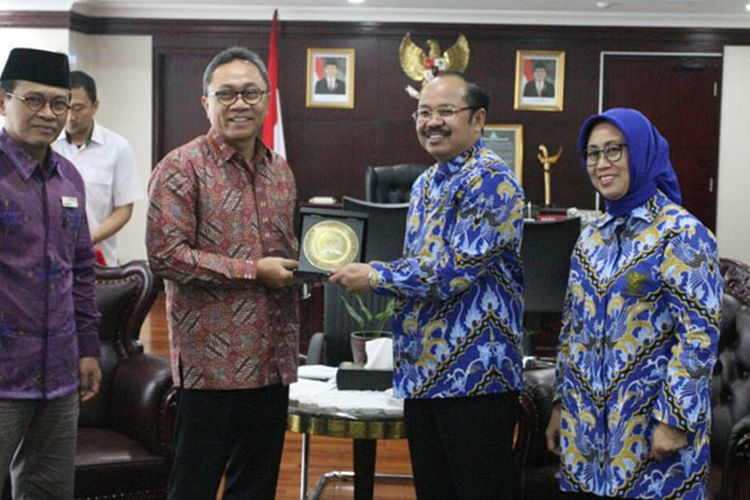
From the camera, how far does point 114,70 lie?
967 centimetres

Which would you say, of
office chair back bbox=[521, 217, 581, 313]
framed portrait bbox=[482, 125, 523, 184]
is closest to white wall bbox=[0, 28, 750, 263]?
framed portrait bbox=[482, 125, 523, 184]

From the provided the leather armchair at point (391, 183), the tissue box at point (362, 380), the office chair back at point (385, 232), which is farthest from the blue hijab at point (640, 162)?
the leather armchair at point (391, 183)

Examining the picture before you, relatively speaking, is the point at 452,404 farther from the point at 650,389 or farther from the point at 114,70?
the point at 114,70

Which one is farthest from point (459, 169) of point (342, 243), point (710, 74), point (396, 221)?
point (710, 74)

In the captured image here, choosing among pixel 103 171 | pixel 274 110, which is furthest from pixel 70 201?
pixel 274 110

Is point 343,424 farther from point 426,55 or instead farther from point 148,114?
point 148,114

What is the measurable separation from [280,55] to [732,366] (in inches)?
285

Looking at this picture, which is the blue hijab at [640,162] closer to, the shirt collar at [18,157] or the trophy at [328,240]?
the trophy at [328,240]

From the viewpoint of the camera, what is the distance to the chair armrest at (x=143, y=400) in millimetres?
2982

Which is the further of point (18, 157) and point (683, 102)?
point (683, 102)

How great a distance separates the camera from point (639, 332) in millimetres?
1920

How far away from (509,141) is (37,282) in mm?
7764

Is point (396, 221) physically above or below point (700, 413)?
above

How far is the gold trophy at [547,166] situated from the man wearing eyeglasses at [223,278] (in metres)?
7.20
